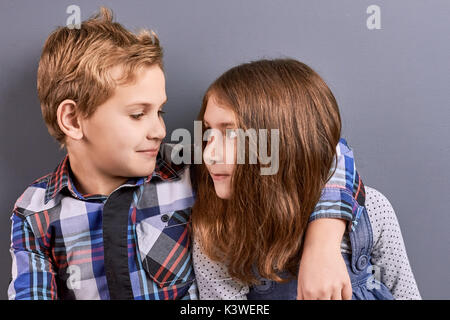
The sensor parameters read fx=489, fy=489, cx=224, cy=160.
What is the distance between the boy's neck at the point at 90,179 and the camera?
3.41 ft

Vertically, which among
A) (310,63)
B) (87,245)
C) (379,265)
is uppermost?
(310,63)

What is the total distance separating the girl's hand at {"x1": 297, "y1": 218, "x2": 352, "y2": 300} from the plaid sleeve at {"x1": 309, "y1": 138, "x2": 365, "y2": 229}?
0.04 meters

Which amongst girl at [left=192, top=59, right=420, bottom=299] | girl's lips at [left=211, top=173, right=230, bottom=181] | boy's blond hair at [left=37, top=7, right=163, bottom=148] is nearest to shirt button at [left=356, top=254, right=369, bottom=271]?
girl at [left=192, top=59, right=420, bottom=299]

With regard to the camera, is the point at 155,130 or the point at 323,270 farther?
the point at 155,130

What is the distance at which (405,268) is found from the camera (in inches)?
41.3

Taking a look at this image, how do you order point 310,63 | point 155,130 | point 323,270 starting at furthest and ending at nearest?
point 310,63, point 155,130, point 323,270

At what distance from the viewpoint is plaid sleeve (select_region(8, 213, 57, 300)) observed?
981 mm

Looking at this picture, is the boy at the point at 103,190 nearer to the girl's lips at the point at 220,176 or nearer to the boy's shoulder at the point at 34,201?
the boy's shoulder at the point at 34,201

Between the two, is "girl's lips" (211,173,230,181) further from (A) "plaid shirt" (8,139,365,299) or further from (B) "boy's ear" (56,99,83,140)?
(B) "boy's ear" (56,99,83,140)

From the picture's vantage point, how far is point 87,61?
0.94 m

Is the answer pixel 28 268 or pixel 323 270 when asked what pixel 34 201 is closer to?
pixel 28 268

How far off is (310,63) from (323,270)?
0.49 metres

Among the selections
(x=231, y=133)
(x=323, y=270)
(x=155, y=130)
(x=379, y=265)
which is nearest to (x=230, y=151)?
(x=231, y=133)
